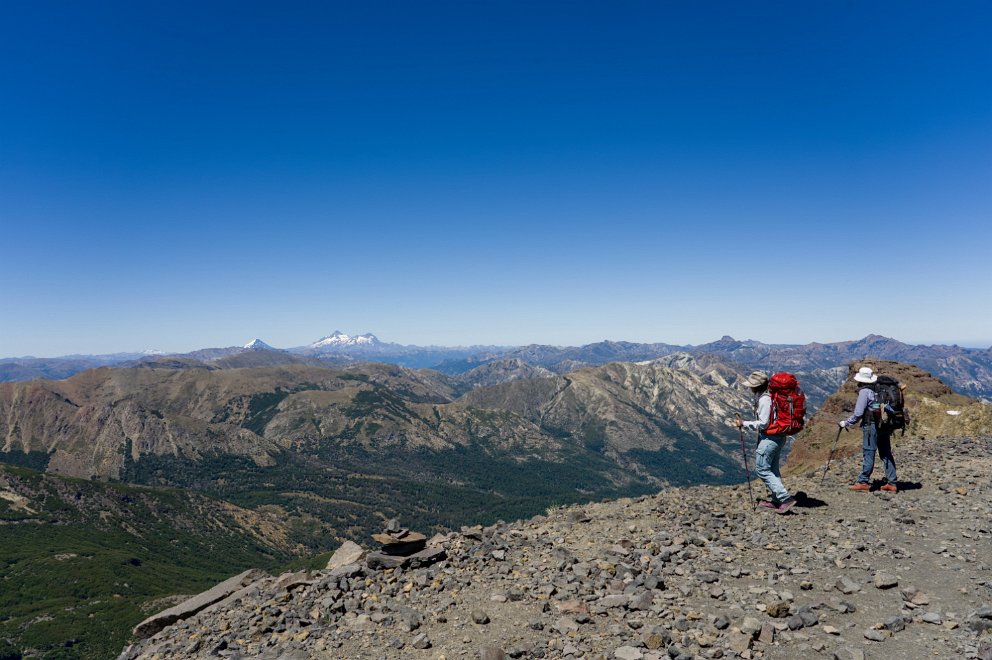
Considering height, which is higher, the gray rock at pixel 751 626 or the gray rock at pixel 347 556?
the gray rock at pixel 751 626

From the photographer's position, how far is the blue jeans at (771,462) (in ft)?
57.0

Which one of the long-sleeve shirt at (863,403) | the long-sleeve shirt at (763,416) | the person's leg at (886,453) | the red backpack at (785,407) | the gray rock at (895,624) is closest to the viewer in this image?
the gray rock at (895,624)

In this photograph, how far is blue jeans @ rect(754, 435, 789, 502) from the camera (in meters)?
17.4

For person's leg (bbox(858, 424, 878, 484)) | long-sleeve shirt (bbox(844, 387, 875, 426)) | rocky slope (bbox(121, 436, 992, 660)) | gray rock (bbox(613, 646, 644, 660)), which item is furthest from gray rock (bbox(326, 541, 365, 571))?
long-sleeve shirt (bbox(844, 387, 875, 426))

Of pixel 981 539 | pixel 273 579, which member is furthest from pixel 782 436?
pixel 273 579

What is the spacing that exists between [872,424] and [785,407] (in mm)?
5715

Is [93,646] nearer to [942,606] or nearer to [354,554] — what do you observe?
[354,554]

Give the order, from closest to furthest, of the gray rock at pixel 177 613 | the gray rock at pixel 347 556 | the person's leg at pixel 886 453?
the gray rock at pixel 177 613 → the person's leg at pixel 886 453 → the gray rock at pixel 347 556

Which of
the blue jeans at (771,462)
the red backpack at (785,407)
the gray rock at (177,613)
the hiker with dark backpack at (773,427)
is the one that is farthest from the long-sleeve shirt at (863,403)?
the gray rock at (177,613)

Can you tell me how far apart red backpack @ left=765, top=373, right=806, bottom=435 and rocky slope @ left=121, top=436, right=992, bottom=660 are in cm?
285

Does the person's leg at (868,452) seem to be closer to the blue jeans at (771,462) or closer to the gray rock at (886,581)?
the blue jeans at (771,462)

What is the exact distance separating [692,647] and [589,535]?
24.7 ft

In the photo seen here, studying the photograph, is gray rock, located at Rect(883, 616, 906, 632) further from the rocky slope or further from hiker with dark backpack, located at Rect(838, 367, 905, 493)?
hiker with dark backpack, located at Rect(838, 367, 905, 493)

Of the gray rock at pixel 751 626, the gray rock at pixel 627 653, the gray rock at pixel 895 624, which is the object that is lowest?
the gray rock at pixel 627 653
